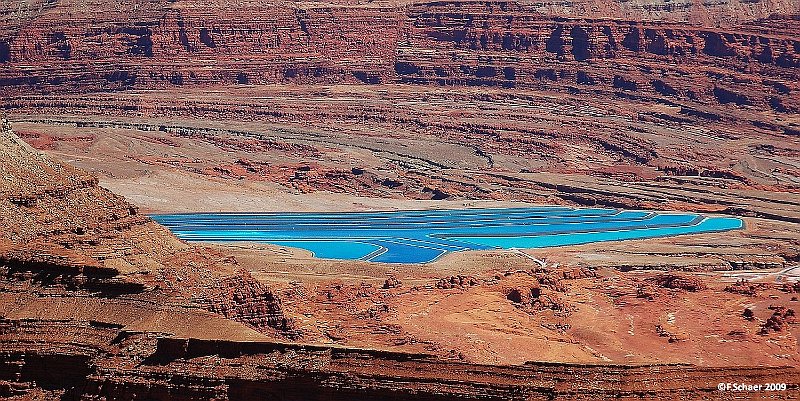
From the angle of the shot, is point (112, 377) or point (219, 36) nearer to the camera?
point (112, 377)

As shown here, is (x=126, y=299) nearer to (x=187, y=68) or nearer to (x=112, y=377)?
(x=112, y=377)

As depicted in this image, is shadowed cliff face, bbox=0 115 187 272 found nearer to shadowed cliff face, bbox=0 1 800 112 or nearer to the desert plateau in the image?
Result: the desert plateau

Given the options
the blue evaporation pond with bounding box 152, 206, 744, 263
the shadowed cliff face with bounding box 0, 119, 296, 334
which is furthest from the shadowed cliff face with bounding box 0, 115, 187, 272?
the blue evaporation pond with bounding box 152, 206, 744, 263

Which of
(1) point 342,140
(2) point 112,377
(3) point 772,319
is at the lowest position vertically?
(1) point 342,140

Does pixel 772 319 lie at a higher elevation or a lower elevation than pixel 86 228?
lower

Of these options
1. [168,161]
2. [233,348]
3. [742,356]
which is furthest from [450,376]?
[168,161]

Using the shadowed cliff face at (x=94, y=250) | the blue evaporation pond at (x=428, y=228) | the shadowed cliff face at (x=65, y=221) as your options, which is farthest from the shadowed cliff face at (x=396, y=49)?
the shadowed cliff face at (x=94, y=250)

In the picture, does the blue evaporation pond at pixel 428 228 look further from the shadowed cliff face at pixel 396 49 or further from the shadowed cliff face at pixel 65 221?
the shadowed cliff face at pixel 396 49
